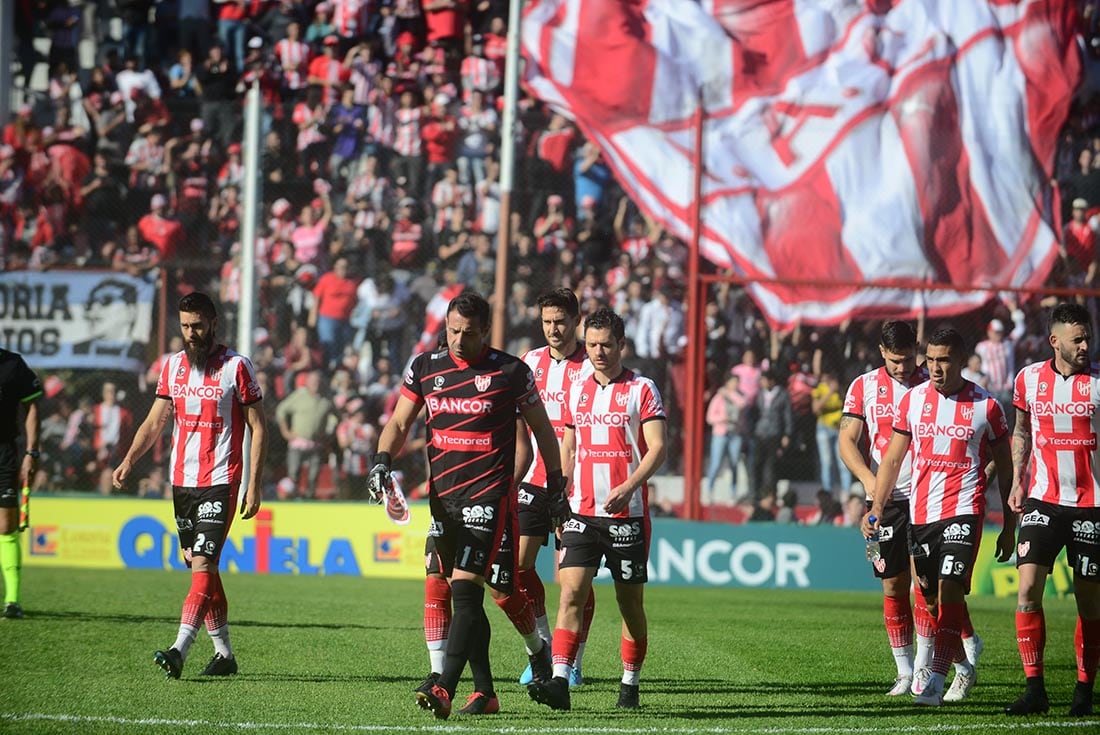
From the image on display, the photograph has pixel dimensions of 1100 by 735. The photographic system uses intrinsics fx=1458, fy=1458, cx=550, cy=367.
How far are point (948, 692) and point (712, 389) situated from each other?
8.81 m

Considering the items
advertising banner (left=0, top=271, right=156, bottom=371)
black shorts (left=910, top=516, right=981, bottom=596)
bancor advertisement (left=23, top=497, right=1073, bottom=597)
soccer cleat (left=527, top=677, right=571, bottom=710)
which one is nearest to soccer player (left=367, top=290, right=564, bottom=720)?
soccer cleat (left=527, top=677, right=571, bottom=710)

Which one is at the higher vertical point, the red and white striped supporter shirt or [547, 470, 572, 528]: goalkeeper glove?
the red and white striped supporter shirt

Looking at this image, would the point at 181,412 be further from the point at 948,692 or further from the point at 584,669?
the point at 948,692

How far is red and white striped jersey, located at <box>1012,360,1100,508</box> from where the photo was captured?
8312 mm

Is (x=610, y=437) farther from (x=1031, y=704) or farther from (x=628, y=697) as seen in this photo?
(x=1031, y=704)

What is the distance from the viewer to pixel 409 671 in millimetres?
9453

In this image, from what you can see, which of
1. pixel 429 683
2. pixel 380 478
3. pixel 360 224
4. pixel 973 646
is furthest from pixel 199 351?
pixel 360 224

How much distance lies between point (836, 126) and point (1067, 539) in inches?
471

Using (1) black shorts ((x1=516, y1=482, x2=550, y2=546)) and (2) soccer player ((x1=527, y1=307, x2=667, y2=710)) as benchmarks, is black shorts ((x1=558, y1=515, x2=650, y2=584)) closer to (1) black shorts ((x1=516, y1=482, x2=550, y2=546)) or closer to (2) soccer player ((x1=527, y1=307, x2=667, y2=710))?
(2) soccer player ((x1=527, y1=307, x2=667, y2=710))

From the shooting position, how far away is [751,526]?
55.5 feet

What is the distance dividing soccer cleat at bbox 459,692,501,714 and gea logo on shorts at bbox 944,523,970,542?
2.86 meters

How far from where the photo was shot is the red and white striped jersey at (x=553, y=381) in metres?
9.38

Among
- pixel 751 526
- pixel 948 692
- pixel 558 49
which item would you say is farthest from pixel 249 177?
pixel 948 692

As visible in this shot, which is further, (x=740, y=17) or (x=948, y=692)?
(x=740, y=17)
